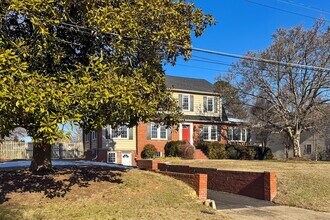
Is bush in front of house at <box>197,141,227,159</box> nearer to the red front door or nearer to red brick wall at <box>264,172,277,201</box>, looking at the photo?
the red front door

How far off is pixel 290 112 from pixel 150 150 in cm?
1180

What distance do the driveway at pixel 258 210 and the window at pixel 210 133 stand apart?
2271 cm

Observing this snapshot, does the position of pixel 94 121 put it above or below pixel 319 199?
above

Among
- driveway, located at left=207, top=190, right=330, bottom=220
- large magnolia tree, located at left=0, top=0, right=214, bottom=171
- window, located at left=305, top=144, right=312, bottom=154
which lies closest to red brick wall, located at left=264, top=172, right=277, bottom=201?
driveway, located at left=207, top=190, right=330, bottom=220

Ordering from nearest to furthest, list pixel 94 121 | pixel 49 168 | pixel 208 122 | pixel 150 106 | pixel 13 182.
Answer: pixel 94 121
pixel 150 106
pixel 13 182
pixel 49 168
pixel 208 122

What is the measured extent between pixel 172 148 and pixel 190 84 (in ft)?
26.6

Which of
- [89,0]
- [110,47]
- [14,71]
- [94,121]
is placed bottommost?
[94,121]

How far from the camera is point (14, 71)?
26.3 ft

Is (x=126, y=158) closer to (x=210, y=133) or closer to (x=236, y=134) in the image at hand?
(x=210, y=133)

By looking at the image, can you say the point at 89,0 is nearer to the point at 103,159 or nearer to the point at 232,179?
the point at 232,179

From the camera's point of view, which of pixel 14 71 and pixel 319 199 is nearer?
pixel 14 71

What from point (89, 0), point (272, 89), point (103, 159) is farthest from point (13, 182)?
point (272, 89)

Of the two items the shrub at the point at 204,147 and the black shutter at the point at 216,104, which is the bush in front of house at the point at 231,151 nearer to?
the shrub at the point at 204,147

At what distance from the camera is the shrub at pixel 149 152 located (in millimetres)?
32594
